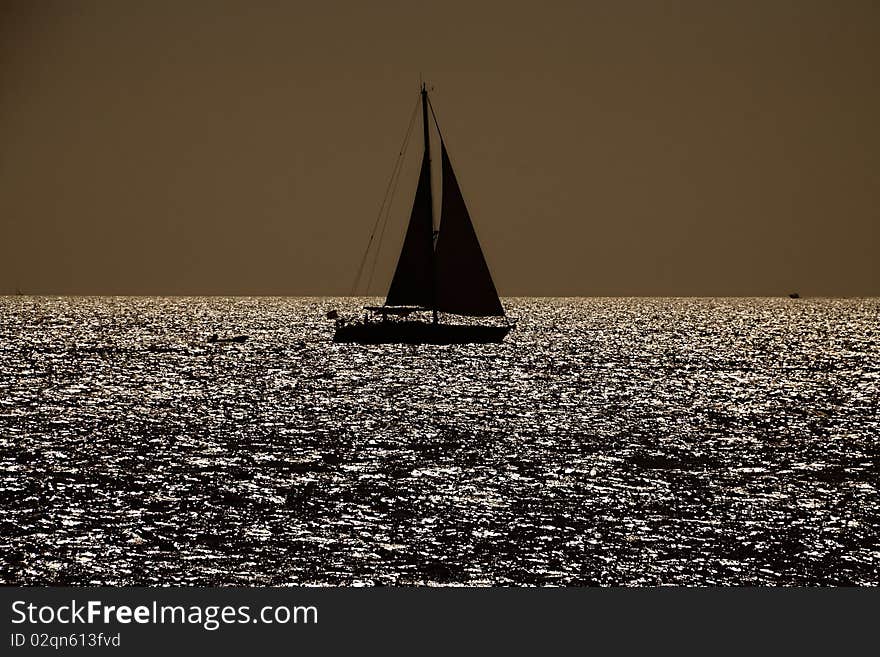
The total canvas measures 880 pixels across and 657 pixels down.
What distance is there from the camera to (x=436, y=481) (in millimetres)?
42750

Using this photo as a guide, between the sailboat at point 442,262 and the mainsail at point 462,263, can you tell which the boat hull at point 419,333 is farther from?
the mainsail at point 462,263

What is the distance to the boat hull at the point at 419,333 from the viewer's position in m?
100

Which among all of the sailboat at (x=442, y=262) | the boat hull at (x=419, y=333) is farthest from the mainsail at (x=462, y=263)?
the boat hull at (x=419, y=333)

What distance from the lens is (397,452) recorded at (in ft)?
169

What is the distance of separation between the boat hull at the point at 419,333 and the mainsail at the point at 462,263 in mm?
7540

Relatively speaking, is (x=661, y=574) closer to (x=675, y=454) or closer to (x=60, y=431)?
(x=675, y=454)

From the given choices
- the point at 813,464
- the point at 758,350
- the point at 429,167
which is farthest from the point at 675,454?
the point at 758,350

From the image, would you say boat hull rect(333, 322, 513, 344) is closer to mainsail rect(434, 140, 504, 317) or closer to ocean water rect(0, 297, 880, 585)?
ocean water rect(0, 297, 880, 585)

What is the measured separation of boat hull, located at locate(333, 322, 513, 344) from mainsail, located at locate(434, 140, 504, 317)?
7.54 metres

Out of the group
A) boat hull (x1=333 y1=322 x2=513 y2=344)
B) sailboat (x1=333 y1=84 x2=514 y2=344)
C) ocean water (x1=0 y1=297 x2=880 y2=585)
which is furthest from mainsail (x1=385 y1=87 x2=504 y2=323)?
ocean water (x1=0 y1=297 x2=880 y2=585)

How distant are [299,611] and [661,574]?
15.0m

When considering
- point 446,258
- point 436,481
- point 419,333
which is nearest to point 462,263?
point 446,258

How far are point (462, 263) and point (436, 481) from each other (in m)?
50.8

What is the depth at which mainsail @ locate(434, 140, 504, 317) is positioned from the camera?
92312 millimetres
